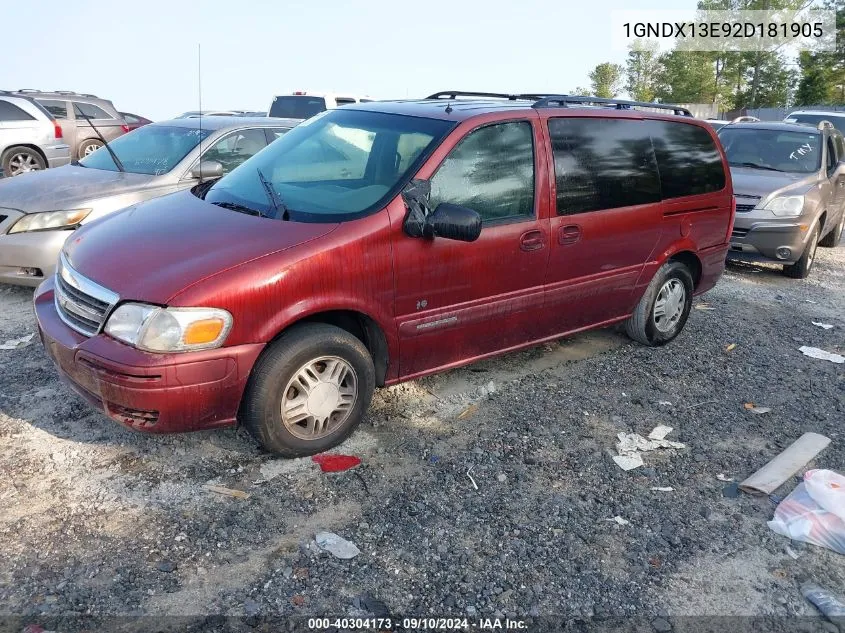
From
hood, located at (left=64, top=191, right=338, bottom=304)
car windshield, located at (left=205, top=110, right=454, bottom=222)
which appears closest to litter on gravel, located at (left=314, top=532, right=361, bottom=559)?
hood, located at (left=64, top=191, right=338, bottom=304)

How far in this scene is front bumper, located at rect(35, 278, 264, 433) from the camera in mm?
3223

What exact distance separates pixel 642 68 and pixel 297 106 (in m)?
55.4

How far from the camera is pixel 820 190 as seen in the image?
8609 mm

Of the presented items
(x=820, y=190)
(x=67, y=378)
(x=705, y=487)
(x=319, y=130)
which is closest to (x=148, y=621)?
(x=67, y=378)

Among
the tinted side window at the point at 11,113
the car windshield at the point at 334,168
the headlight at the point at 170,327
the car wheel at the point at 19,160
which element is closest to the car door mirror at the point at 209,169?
the car windshield at the point at 334,168

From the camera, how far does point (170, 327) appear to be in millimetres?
3219

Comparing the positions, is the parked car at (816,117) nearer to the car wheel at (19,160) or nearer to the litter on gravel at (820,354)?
the litter on gravel at (820,354)

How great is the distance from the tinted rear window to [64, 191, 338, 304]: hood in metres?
11.5

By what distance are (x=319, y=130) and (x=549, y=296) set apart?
1836 mm

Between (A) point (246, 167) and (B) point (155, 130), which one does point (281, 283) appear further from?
(B) point (155, 130)

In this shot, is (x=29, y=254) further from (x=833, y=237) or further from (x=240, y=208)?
(x=833, y=237)

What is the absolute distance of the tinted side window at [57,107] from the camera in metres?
14.6

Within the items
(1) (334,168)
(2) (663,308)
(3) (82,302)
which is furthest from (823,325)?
(3) (82,302)

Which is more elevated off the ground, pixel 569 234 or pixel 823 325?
pixel 569 234
